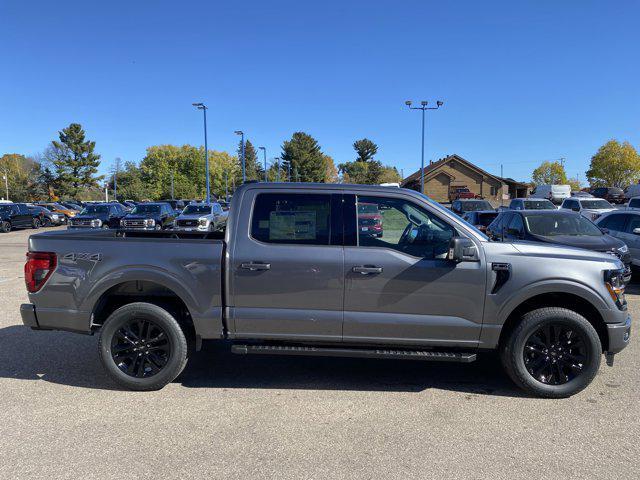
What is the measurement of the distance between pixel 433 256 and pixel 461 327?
67 centimetres

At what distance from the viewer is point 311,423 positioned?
3.61 meters

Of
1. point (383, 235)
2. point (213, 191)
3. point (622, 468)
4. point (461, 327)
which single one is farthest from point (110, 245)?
point (213, 191)

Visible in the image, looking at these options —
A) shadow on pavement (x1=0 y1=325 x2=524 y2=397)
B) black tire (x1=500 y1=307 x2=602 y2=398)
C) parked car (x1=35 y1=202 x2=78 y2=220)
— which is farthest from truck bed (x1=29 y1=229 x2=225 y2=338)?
parked car (x1=35 y1=202 x2=78 y2=220)

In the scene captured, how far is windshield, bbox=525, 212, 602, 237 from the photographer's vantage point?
8969 mm

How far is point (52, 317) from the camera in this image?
14.1 feet

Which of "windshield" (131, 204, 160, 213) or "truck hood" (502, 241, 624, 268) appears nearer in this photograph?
"truck hood" (502, 241, 624, 268)

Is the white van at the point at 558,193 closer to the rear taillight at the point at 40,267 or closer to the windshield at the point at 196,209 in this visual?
the windshield at the point at 196,209

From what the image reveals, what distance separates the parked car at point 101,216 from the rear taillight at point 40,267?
19.3 m

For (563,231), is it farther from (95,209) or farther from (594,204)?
(95,209)

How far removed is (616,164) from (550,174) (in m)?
34.7

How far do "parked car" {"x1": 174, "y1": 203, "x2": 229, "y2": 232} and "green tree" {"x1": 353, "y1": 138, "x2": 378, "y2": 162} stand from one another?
96885 mm

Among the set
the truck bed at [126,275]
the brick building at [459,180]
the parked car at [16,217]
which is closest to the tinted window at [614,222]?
the truck bed at [126,275]

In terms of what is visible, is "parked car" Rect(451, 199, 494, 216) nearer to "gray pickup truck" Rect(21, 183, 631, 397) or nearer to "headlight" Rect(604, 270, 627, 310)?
"headlight" Rect(604, 270, 627, 310)

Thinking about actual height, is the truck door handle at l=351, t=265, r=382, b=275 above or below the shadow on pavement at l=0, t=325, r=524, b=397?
above
